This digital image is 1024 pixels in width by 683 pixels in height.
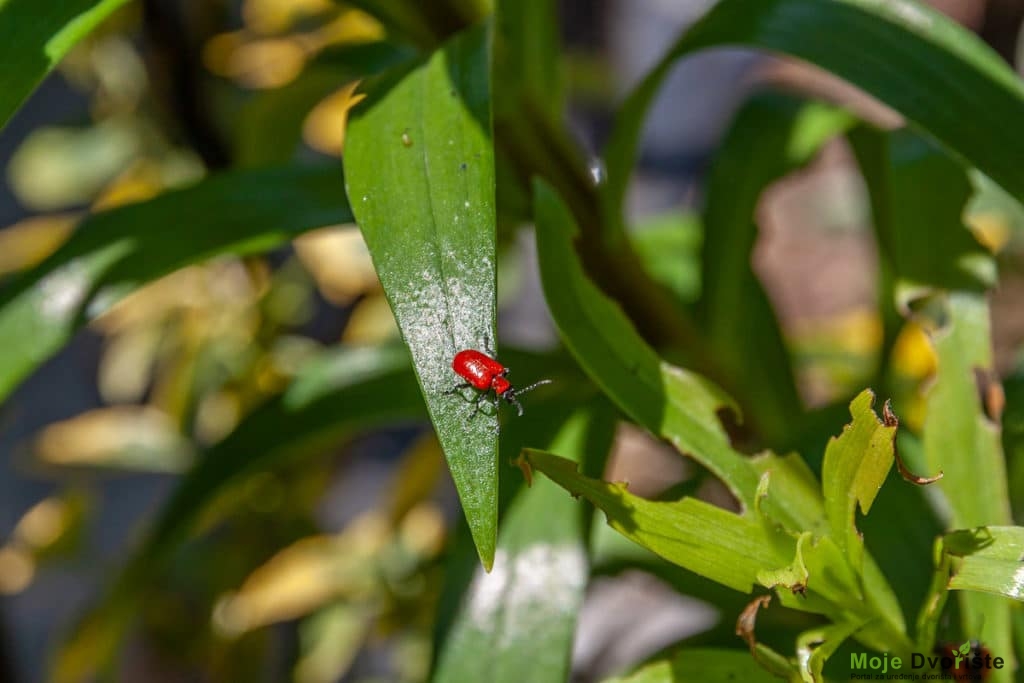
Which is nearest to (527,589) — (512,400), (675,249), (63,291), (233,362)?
(512,400)

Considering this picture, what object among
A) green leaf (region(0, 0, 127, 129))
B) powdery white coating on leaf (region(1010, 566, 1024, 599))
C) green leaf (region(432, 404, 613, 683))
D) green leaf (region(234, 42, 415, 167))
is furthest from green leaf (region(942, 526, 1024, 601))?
green leaf (region(234, 42, 415, 167))

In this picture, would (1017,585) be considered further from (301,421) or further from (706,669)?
(301,421)

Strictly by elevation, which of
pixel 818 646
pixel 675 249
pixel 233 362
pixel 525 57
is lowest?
→ pixel 233 362

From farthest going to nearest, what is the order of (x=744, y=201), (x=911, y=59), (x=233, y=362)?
(x=233, y=362), (x=744, y=201), (x=911, y=59)

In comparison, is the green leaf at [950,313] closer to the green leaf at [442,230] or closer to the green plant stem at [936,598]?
the green plant stem at [936,598]

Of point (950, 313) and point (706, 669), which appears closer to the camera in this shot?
point (706, 669)

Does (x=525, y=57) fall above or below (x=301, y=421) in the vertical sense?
above
